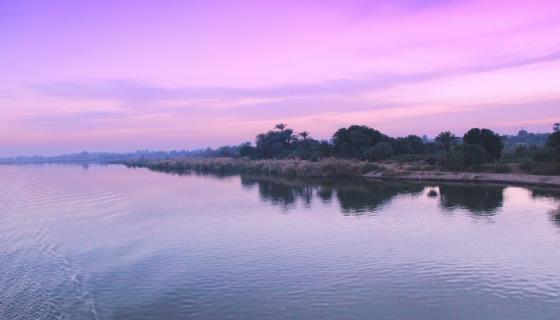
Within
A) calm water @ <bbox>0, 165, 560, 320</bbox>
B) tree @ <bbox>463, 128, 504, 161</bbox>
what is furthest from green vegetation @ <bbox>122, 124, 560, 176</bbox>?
calm water @ <bbox>0, 165, 560, 320</bbox>

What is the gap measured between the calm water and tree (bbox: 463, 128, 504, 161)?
25010 millimetres

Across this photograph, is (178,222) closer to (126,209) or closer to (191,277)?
(126,209)

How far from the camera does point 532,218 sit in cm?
2820

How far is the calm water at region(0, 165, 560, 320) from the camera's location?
1445 centimetres

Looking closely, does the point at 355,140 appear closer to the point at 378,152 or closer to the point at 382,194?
the point at 378,152

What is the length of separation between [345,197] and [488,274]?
25.3 metres

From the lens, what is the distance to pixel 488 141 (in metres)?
61.3

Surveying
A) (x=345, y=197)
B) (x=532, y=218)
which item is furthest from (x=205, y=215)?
(x=532, y=218)

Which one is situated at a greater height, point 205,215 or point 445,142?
point 445,142

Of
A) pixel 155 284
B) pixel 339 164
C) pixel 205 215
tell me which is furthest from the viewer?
pixel 339 164

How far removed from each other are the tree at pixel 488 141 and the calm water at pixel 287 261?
25.0m

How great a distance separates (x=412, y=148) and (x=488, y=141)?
22.1 m

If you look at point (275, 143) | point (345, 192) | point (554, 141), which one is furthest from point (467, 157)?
point (275, 143)

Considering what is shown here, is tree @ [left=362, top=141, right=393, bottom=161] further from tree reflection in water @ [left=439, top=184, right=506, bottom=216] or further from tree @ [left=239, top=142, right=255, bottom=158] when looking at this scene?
tree @ [left=239, top=142, right=255, bottom=158]
